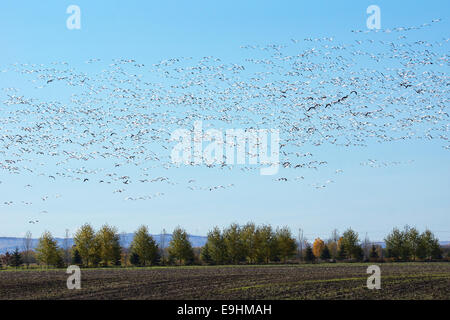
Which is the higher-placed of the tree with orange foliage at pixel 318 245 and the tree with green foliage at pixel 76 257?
the tree with green foliage at pixel 76 257

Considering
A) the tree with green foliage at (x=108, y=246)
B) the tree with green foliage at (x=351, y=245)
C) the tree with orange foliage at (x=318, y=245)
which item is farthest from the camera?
the tree with orange foliage at (x=318, y=245)

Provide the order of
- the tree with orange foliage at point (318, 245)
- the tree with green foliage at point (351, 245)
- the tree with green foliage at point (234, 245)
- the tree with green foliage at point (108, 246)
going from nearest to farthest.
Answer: the tree with green foliage at point (108, 246) → the tree with green foliage at point (234, 245) → the tree with green foliage at point (351, 245) → the tree with orange foliage at point (318, 245)

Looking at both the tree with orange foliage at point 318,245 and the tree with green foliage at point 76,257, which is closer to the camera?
the tree with green foliage at point 76,257

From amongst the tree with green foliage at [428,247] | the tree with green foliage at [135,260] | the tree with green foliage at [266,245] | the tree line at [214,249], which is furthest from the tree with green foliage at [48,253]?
the tree with green foliage at [428,247]

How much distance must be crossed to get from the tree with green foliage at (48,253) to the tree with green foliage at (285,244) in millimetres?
51183

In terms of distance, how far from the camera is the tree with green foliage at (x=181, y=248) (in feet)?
404

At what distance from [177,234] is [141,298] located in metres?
86.4

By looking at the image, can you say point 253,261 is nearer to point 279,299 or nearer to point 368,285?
point 368,285

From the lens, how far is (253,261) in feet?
428

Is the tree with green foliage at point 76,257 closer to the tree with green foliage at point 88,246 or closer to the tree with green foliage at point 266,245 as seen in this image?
the tree with green foliage at point 88,246

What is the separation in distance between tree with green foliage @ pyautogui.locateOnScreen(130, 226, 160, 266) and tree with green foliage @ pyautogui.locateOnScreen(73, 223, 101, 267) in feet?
28.3

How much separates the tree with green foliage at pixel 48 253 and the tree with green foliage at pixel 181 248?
25201 millimetres

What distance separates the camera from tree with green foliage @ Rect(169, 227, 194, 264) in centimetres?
12325
